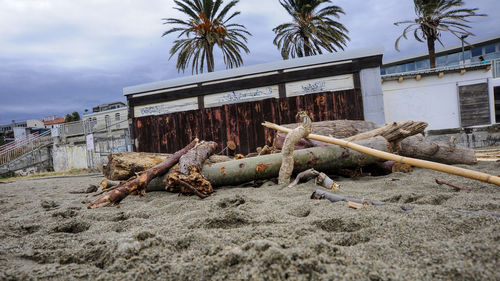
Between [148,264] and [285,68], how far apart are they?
8138mm

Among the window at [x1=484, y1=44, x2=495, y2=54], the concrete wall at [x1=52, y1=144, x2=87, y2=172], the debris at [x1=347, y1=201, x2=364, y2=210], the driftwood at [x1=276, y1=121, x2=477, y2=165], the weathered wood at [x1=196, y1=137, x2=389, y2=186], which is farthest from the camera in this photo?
the window at [x1=484, y1=44, x2=495, y2=54]

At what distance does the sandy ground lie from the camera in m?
1.23

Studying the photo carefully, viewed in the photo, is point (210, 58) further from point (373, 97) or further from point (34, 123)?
point (34, 123)

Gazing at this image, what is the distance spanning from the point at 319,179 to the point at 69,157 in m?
17.2

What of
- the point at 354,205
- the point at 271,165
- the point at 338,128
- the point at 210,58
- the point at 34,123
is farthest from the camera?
the point at 34,123

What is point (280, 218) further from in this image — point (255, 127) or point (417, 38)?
point (417, 38)

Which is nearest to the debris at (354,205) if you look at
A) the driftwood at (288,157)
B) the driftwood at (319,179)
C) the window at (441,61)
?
the driftwood at (319,179)

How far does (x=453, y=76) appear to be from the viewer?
1005 centimetres

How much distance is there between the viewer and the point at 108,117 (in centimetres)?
2947

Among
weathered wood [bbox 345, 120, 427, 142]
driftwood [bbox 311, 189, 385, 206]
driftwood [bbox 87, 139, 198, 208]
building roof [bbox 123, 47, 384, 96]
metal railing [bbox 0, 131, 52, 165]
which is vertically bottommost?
driftwood [bbox 311, 189, 385, 206]

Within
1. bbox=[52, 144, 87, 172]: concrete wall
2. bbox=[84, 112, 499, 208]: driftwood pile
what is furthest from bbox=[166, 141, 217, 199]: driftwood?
bbox=[52, 144, 87, 172]: concrete wall

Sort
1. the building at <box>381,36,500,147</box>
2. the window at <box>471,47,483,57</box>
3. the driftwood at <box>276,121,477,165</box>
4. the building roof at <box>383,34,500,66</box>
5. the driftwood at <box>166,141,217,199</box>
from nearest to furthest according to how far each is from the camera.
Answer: the driftwood at <box>166,141,217,199</box> → the driftwood at <box>276,121,477,165</box> → the building at <box>381,36,500,147</box> → the building roof at <box>383,34,500,66</box> → the window at <box>471,47,483,57</box>

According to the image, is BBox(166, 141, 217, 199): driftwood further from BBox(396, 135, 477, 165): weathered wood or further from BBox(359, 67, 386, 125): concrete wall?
BBox(359, 67, 386, 125): concrete wall

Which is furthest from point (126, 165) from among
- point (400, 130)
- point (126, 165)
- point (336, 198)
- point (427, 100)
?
point (427, 100)
